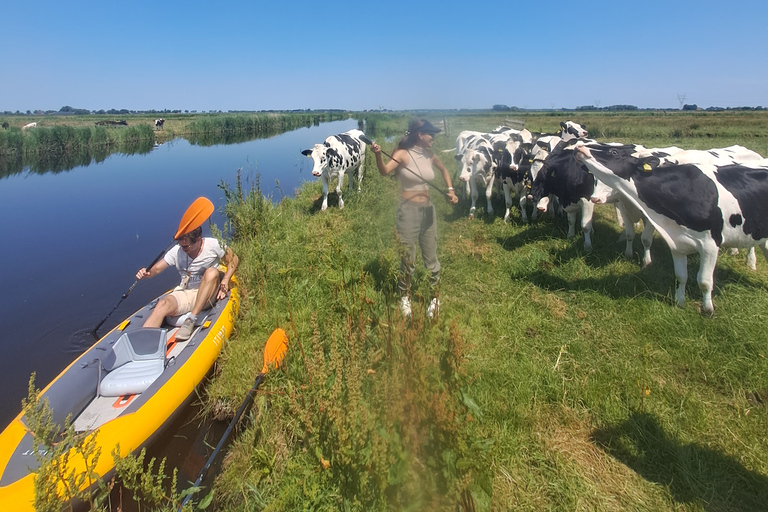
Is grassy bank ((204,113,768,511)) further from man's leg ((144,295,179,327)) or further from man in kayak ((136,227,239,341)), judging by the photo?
man's leg ((144,295,179,327))

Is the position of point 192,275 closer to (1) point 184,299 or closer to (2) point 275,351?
(1) point 184,299

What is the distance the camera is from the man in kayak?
169 inches

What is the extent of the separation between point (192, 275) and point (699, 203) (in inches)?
219

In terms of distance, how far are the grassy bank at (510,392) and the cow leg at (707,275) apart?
142 millimetres

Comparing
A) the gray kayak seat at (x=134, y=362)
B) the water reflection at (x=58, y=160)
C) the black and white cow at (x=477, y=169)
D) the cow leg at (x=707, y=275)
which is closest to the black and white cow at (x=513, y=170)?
the black and white cow at (x=477, y=169)

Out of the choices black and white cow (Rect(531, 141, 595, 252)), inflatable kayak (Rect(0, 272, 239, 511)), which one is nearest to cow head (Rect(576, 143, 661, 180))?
black and white cow (Rect(531, 141, 595, 252))

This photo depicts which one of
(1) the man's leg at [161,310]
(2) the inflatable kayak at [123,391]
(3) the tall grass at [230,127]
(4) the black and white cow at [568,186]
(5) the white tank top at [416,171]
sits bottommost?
(2) the inflatable kayak at [123,391]

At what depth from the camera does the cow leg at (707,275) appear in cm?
405

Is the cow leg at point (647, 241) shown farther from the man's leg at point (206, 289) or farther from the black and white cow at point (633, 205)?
the man's leg at point (206, 289)

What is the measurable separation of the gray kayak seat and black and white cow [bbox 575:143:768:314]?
16.9 feet

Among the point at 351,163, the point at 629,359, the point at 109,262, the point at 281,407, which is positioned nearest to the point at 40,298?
the point at 109,262

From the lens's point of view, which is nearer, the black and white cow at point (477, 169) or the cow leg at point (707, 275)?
the cow leg at point (707, 275)

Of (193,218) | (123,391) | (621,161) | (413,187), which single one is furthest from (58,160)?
(621,161)

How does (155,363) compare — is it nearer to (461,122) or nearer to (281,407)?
(281,407)
